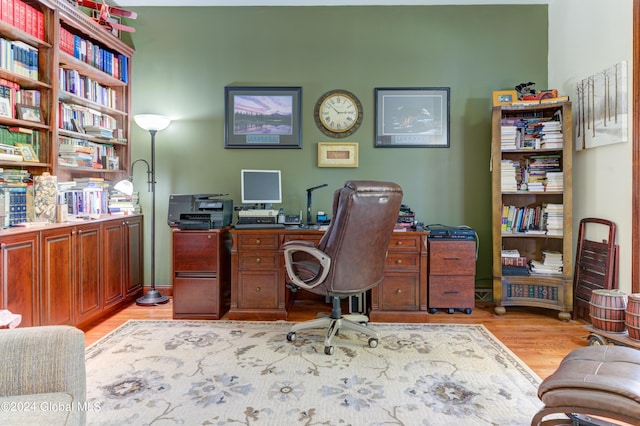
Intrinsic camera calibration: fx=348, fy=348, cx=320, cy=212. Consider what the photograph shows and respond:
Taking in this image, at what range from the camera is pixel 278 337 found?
2625 mm

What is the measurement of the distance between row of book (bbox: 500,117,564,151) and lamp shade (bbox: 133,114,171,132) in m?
3.16

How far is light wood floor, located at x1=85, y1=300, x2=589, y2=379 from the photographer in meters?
2.39

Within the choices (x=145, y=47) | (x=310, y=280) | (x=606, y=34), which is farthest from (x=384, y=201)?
(x=145, y=47)

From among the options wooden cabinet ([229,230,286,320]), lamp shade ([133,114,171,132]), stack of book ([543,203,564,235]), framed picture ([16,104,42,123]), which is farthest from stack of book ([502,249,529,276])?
framed picture ([16,104,42,123])

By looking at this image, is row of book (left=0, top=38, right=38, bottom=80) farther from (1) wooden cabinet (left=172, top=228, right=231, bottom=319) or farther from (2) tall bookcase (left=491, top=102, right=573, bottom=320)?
(2) tall bookcase (left=491, top=102, right=573, bottom=320)

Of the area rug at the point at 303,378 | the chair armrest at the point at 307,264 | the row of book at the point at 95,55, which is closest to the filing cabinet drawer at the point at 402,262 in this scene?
the area rug at the point at 303,378

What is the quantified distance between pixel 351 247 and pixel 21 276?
2059 millimetres

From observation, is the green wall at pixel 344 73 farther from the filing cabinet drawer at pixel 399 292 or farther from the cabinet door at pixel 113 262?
the filing cabinet drawer at pixel 399 292

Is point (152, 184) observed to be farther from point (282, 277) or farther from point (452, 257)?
point (452, 257)

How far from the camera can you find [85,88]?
10.1ft

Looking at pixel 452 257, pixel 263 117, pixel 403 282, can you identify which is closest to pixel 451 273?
pixel 452 257

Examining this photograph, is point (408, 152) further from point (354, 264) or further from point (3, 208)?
point (3, 208)

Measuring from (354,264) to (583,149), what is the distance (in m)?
2.40

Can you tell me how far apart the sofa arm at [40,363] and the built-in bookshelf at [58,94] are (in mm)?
1649
